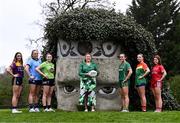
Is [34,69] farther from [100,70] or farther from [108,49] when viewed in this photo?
[108,49]

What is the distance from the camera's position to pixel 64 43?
53.0 ft

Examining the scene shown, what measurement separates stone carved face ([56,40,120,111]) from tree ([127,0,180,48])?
29629 mm

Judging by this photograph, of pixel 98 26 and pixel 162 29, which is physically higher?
pixel 162 29

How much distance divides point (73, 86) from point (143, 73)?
2650mm

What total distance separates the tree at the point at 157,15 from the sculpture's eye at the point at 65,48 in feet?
96.8

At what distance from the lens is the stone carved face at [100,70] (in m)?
15.7

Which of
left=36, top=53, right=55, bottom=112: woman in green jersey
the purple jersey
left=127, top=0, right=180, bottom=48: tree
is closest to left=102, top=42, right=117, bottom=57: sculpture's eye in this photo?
left=36, top=53, right=55, bottom=112: woman in green jersey

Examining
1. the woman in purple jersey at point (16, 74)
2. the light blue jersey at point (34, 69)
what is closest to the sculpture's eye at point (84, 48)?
the light blue jersey at point (34, 69)

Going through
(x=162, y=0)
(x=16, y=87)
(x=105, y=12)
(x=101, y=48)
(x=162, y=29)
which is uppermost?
(x=162, y=0)

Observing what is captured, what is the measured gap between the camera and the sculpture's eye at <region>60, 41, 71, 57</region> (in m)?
16.0

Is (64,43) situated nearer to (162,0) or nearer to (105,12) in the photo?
(105,12)

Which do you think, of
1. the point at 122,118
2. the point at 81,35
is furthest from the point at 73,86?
the point at 122,118

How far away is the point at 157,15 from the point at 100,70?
3105cm

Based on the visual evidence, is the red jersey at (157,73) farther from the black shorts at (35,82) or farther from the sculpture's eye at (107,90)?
the black shorts at (35,82)
